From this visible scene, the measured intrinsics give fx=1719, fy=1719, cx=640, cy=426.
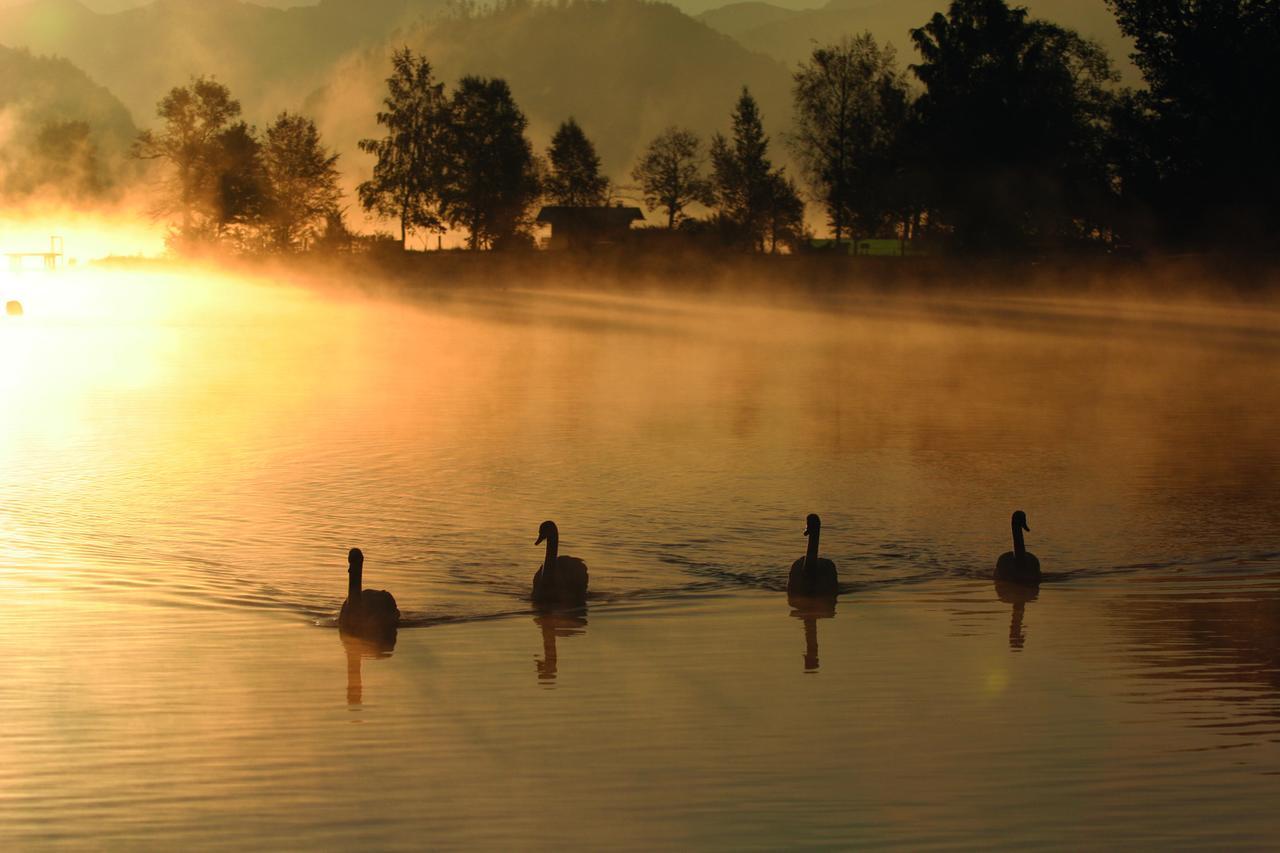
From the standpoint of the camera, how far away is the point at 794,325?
56781 mm

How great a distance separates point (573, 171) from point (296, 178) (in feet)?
69.1

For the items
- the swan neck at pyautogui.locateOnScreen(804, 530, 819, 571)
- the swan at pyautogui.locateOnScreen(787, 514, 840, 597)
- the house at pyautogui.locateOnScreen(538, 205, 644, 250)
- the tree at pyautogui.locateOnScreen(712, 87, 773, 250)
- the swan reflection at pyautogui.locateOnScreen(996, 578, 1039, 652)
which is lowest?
the swan reflection at pyautogui.locateOnScreen(996, 578, 1039, 652)

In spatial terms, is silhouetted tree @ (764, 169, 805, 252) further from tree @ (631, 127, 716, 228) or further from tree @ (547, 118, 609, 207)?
tree @ (547, 118, 609, 207)

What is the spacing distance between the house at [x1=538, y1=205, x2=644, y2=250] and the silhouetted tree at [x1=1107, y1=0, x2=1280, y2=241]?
198 ft

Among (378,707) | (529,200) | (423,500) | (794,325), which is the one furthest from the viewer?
(529,200)

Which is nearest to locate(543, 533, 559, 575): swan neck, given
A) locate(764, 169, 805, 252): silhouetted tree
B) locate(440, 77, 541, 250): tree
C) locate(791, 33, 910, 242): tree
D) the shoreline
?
the shoreline

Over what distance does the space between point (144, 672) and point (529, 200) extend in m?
112

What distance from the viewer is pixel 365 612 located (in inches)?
444

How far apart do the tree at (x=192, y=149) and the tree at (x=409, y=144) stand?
9.47 m

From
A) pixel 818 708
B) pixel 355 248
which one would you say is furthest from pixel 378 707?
pixel 355 248

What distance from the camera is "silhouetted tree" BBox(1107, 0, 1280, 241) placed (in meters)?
56.7

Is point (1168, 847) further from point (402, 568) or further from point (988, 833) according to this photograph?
point (402, 568)

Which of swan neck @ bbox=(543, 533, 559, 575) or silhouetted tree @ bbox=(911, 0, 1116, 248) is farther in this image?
silhouetted tree @ bbox=(911, 0, 1116, 248)

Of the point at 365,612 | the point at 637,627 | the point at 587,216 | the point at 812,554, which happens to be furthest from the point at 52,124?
the point at 637,627
